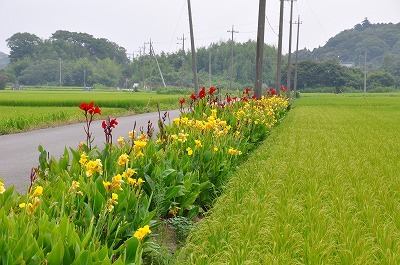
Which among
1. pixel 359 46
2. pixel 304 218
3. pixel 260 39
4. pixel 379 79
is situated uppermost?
pixel 359 46

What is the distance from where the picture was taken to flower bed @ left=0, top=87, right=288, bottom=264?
8.15 feet

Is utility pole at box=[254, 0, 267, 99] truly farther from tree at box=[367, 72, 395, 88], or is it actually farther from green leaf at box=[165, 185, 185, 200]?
tree at box=[367, 72, 395, 88]

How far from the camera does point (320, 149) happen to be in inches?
379

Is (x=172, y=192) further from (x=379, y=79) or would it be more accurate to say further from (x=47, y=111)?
(x=379, y=79)

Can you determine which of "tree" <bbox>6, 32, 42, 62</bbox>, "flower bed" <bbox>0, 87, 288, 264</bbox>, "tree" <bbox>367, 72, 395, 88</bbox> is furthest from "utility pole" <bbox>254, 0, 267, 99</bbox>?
"tree" <bbox>6, 32, 42, 62</bbox>

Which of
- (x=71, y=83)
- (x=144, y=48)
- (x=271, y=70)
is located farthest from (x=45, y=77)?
(x=271, y=70)

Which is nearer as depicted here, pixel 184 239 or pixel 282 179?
pixel 184 239

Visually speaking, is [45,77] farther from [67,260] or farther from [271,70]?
[67,260]

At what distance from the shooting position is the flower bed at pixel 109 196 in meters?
2.48

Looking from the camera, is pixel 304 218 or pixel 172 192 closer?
pixel 304 218

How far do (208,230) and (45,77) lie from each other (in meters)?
92.9

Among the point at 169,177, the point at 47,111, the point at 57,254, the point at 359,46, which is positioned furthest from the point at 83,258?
the point at 359,46

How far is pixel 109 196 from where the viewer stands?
11.2ft

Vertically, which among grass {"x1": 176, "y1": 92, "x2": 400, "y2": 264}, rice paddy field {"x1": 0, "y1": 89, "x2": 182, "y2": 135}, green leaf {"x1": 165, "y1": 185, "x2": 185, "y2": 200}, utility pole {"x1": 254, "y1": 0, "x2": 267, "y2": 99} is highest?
utility pole {"x1": 254, "y1": 0, "x2": 267, "y2": 99}
